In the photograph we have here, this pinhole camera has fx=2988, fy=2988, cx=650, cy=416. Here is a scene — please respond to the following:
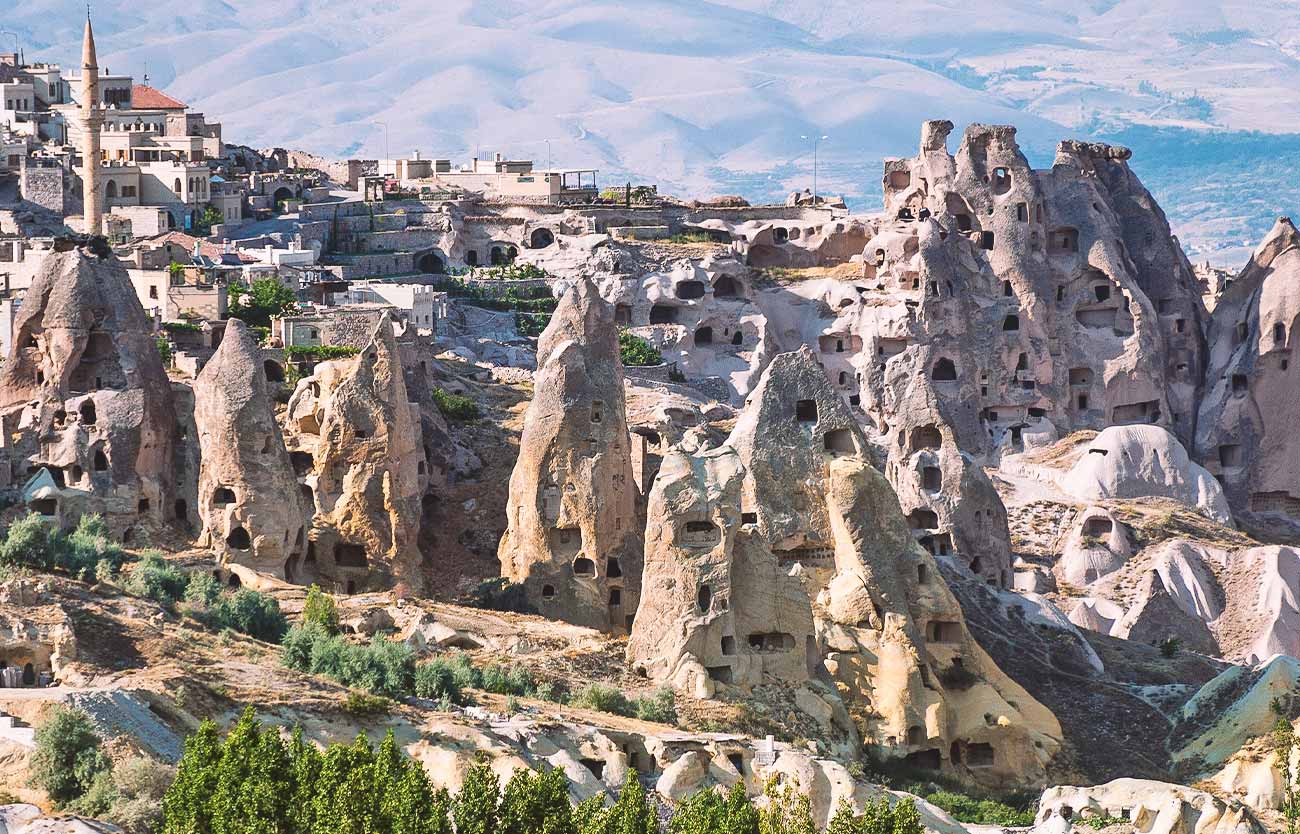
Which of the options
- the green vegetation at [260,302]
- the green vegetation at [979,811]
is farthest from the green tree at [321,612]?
the green vegetation at [260,302]

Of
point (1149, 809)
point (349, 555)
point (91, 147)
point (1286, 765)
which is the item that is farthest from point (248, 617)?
point (91, 147)

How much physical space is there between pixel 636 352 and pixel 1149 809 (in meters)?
47.6

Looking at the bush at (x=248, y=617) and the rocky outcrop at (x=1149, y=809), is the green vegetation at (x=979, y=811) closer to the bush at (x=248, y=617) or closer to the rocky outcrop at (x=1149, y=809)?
the rocky outcrop at (x=1149, y=809)

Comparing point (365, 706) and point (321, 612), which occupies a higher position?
point (365, 706)

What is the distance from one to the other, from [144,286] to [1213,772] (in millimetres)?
34214

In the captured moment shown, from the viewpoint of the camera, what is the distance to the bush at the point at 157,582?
5125 centimetres

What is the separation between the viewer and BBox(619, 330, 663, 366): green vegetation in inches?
3649

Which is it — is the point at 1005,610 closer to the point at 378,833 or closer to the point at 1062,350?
the point at 378,833

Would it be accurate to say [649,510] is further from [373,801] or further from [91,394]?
[373,801]

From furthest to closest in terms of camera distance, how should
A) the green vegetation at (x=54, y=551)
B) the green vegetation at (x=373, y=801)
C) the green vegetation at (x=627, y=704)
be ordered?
the green vegetation at (x=54, y=551) → the green vegetation at (x=627, y=704) → the green vegetation at (x=373, y=801)

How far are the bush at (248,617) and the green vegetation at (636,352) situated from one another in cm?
3947

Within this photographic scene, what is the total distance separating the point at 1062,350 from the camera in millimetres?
101750

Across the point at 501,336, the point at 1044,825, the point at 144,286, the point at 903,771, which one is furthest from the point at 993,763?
the point at 501,336

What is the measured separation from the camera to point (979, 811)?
162ft
